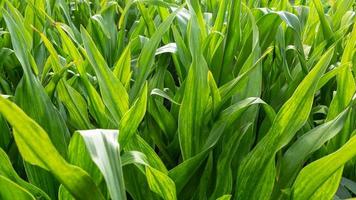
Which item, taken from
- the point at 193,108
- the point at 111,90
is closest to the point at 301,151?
the point at 193,108

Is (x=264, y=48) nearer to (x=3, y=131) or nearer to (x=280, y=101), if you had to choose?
(x=280, y=101)

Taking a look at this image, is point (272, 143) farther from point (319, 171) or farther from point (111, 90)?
point (111, 90)

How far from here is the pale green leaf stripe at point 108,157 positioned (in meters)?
0.48

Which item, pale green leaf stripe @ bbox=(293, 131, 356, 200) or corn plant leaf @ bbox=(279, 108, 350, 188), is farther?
corn plant leaf @ bbox=(279, 108, 350, 188)

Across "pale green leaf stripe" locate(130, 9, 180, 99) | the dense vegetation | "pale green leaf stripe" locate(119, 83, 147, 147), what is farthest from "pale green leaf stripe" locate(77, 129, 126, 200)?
"pale green leaf stripe" locate(130, 9, 180, 99)

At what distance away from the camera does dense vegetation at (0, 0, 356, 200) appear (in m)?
0.55

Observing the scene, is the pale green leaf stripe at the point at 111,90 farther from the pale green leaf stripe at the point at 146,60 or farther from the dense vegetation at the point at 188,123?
the pale green leaf stripe at the point at 146,60

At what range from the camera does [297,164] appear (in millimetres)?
695

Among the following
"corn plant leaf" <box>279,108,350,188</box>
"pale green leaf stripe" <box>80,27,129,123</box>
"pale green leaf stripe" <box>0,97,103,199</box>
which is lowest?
"corn plant leaf" <box>279,108,350,188</box>

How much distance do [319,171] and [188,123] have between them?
211 mm

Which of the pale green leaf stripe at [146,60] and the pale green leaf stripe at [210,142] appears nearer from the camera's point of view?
the pale green leaf stripe at [210,142]

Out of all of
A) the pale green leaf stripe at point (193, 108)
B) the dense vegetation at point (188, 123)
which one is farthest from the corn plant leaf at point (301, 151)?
the pale green leaf stripe at point (193, 108)

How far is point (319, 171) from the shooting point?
59 centimetres

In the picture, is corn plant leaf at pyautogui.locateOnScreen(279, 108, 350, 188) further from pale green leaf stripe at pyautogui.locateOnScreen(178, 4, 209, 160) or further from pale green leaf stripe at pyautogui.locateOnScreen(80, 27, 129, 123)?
pale green leaf stripe at pyautogui.locateOnScreen(80, 27, 129, 123)
